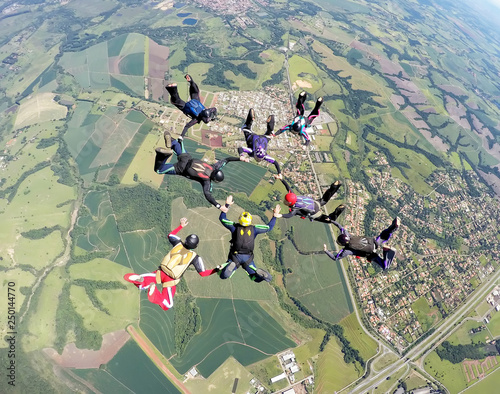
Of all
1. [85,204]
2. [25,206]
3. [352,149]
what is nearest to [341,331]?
[352,149]

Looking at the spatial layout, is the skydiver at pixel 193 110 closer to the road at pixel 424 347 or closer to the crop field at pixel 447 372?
the road at pixel 424 347

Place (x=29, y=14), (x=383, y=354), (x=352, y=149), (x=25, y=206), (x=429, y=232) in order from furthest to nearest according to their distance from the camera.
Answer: (x=29, y=14)
(x=352, y=149)
(x=429, y=232)
(x=25, y=206)
(x=383, y=354)

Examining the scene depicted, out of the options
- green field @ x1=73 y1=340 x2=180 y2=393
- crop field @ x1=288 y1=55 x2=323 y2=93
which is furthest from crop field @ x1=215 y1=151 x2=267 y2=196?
crop field @ x1=288 y1=55 x2=323 y2=93

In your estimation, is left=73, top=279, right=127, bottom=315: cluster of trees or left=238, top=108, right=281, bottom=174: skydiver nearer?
left=238, top=108, right=281, bottom=174: skydiver

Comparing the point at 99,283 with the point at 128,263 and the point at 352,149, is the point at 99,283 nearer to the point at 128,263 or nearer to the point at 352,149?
the point at 128,263

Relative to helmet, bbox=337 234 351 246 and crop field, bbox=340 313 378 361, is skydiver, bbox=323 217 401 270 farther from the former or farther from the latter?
crop field, bbox=340 313 378 361

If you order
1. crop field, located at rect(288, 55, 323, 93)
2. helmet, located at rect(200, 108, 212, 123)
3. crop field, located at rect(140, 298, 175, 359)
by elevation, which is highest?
helmet, located at rect(200, 108, 212, 123)
